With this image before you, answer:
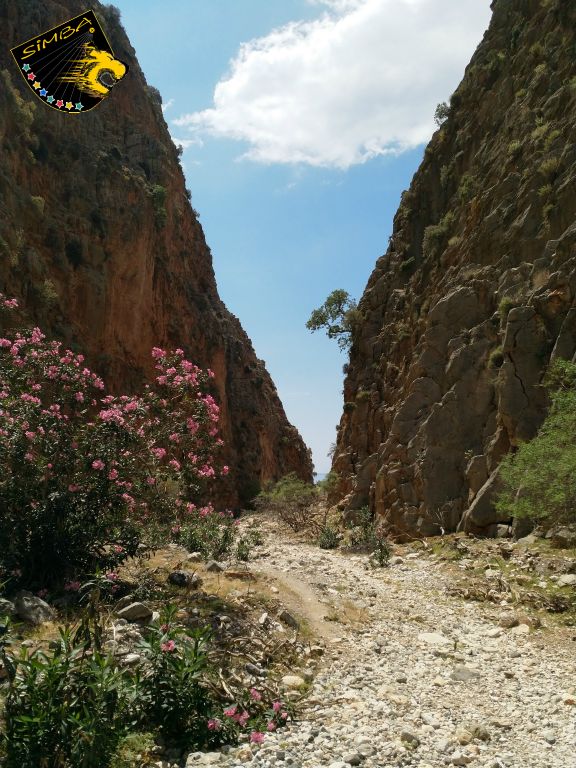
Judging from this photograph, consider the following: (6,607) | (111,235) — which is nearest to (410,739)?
(6,607)

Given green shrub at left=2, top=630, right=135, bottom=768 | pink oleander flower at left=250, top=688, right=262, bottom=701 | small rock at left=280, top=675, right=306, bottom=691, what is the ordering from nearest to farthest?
1. green shrub at left=2, top=630, right=135, bottom=768
2. pink oleander flower at left=250, top=688, right=262, bottom=701
3. small rock at left=280, top=675, right=306, bottom=691

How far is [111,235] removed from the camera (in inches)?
1401

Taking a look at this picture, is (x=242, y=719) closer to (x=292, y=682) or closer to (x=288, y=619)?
(x=292, y=682)

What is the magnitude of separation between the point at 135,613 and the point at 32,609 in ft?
4.15

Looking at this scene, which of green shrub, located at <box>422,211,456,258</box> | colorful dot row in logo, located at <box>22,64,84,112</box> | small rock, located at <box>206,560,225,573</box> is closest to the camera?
colorful dot row in logo, located at <box>22,64,84,112</box>

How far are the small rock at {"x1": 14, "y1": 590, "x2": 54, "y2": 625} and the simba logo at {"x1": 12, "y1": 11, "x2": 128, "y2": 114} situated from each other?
260 inches

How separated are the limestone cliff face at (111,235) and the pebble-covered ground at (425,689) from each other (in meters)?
22.7

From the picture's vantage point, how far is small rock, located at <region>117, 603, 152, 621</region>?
806 centimetres

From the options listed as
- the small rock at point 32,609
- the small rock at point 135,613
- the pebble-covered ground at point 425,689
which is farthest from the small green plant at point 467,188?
the small rock at point 32,609

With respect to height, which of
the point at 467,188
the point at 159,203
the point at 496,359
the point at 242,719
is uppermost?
the point at 159,203

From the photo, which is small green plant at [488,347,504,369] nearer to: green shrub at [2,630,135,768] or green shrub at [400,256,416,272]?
green shrub at [400,256,416,272]

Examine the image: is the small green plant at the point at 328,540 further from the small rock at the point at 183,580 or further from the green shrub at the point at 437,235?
the green shrub at the point at 437,235

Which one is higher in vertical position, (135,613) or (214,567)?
(214,567)

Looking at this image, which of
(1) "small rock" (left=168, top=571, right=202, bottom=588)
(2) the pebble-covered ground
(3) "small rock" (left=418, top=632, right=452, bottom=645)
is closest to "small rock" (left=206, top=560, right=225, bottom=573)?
(2) the pebble-covered ground
